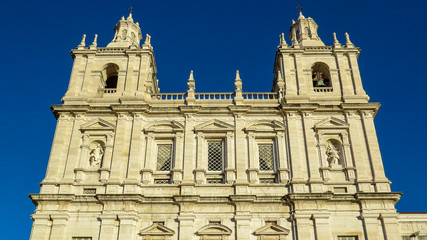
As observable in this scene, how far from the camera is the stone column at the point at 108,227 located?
920 inches

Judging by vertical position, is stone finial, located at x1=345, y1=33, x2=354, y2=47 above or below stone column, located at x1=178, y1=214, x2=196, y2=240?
above

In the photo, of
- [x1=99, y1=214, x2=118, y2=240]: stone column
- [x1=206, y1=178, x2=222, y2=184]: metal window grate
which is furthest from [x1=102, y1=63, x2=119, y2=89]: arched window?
[x1=99, y1=214, x2=118, y2=240]: stone column

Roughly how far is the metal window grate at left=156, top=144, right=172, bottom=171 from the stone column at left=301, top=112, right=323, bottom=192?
26.7ft

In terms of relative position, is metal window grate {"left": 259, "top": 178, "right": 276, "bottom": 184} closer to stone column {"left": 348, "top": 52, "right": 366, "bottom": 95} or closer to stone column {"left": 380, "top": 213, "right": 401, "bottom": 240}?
stone column {"left": 380, "top": 213, "right": 401, "bottom": 240}

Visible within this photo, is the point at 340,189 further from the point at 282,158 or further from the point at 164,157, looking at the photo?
the point at 164,157

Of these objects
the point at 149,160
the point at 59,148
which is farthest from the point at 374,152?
the point at 59,148

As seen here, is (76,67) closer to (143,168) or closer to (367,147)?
(143,168)

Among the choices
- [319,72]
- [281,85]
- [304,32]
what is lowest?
[281,85]

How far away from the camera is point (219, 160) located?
88.1ft

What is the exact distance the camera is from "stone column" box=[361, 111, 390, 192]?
24.9 m

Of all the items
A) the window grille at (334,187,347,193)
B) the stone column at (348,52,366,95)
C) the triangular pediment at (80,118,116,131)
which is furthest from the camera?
the stone column at (348,52,366,95)

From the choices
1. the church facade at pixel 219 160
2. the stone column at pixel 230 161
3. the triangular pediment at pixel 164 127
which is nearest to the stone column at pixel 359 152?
the church facade at pixel 219 160

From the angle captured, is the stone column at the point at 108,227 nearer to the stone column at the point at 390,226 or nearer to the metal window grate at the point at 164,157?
the metal window grate at the point at 164,157

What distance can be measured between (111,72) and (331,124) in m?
15.7
